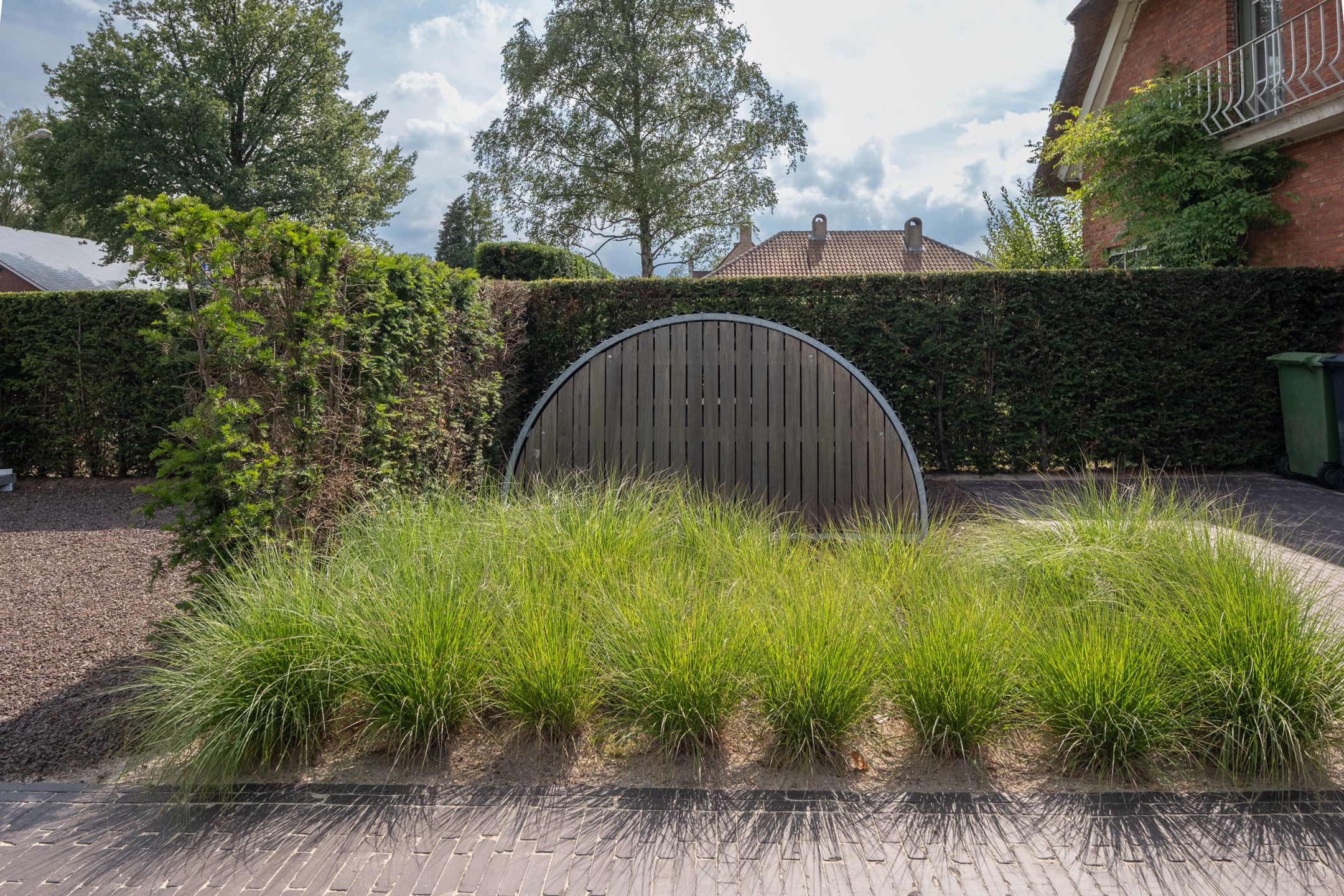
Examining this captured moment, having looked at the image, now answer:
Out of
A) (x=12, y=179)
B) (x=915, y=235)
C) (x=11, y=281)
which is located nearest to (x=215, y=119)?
(x=11, y=281)

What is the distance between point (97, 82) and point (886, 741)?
95.3ft

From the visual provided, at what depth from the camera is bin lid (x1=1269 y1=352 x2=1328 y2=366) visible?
9336 millimetres

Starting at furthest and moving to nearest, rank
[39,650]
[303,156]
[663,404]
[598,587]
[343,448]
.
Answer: [303,156] → [663,404] → [343,448] → [39,650] → [598,587]

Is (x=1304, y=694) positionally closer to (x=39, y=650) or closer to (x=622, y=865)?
(x=622, y=865)

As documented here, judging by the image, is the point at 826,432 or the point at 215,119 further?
the point at 215,119

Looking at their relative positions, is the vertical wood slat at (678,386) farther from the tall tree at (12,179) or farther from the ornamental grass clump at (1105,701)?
the tall tree at (12,179)

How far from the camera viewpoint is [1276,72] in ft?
40.7

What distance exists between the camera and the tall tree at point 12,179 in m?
38.9

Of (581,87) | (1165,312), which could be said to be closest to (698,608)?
(1165,312)

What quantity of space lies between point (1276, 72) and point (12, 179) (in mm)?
47375

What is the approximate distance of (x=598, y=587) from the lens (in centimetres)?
375

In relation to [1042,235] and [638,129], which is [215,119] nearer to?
[638,129]

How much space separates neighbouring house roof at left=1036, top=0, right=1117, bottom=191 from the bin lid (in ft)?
26.2

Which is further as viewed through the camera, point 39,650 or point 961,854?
point 39,650
